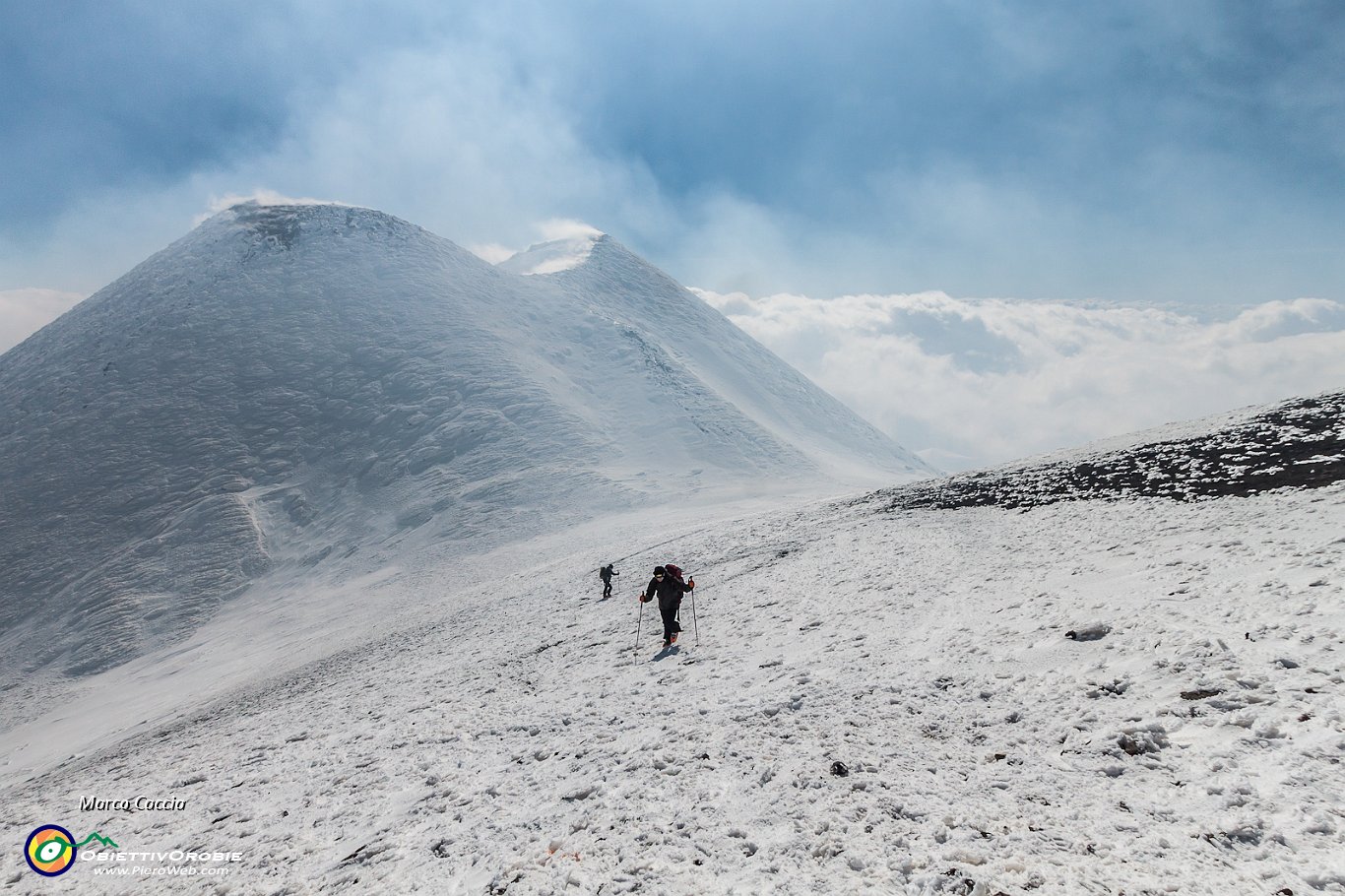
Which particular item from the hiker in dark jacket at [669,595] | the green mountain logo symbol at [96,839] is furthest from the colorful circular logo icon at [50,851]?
the hiker in dark jacket at [669,595]

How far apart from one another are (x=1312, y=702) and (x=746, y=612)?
11.7 meters

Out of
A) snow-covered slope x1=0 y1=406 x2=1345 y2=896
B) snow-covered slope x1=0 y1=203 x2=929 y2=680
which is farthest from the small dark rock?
snow-covered slope x1=0 y1=203 x2=929 y2=680

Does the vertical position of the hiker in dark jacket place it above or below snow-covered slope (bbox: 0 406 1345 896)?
above

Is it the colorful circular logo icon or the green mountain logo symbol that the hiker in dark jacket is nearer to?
Result: the green mountain logo symbol

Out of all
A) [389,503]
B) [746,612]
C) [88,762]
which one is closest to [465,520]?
[389,503]

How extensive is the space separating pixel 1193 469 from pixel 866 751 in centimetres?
2114

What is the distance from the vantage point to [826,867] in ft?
20.1

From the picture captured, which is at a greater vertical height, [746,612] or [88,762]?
[746,612]

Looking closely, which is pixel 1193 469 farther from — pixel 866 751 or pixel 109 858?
pixel 109 858

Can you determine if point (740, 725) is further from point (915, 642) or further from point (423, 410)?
point (423, 410)

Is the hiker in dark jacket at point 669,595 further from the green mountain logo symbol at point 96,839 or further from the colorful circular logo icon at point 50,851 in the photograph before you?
the colorful circular logo icon at point 50,851

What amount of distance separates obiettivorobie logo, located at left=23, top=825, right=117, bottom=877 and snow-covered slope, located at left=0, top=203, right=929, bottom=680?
43116 mm

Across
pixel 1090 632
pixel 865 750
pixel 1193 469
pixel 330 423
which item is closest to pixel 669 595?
pixel 865 750

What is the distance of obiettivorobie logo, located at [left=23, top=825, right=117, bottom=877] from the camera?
32.5 feet
